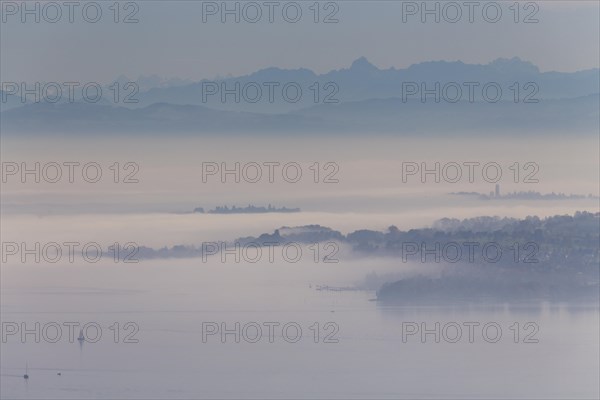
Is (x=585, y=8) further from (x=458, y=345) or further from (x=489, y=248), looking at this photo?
(x=458, y=345)

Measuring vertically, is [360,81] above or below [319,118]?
above

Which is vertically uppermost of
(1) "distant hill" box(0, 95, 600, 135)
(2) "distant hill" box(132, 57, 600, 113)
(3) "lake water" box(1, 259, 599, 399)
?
(2) "distant hill" box(132, 57, 600, 113)

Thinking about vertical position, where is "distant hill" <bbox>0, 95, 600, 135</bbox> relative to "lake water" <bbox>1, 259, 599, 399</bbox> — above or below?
above

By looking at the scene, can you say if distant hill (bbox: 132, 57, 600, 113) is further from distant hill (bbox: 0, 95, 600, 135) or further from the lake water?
the lake water

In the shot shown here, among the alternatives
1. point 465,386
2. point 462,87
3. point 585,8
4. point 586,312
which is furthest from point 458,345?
point 585,8

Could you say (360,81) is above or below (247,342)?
above

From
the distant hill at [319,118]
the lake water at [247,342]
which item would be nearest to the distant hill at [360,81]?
the distant hill at [319,118]

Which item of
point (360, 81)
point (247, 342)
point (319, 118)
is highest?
point (360, 81)

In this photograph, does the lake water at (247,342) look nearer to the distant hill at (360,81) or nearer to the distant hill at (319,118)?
the distant hill at (319,118)

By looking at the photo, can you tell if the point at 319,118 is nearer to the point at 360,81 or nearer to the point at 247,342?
the point at 360,81

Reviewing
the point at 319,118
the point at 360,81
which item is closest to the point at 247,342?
the point at 319,118

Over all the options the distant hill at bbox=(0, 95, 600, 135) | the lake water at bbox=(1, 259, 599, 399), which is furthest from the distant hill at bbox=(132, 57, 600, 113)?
the lake water at bbox=(1, 259, 599, 399)
